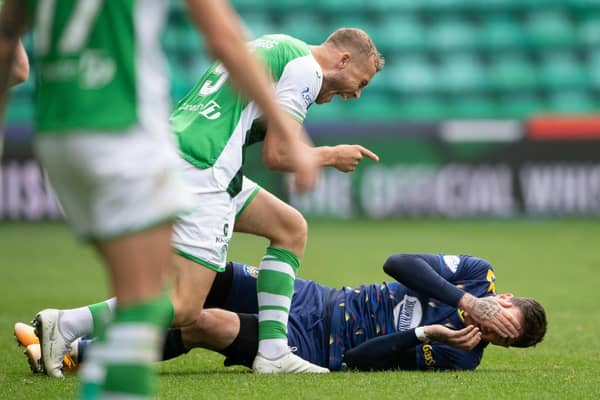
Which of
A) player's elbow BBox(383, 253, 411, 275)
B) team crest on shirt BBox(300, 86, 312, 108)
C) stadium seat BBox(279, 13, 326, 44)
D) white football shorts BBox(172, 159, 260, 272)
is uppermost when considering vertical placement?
stadium seat BBox(279, 13, 326, 44)

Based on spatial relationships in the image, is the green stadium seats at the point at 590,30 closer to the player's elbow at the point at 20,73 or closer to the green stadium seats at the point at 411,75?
the green stadium seats at the point at 411,75

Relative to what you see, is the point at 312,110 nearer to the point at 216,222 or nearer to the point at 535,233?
the point at 535,233

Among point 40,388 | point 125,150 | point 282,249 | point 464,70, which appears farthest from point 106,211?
point 464,70

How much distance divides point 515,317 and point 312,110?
11.8 meters

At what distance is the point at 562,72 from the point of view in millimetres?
17094

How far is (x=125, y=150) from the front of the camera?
8.41 ft

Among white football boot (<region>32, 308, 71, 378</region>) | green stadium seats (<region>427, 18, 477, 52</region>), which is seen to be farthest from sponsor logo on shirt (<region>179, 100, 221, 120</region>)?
green stadium seats (<region>427, 18, 477, 52</region>)

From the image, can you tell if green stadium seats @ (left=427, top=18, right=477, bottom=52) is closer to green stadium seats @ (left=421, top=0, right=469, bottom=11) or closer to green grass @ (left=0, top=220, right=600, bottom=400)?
green stadium seats @ (left=421, top=0, right=469, bottom=11)

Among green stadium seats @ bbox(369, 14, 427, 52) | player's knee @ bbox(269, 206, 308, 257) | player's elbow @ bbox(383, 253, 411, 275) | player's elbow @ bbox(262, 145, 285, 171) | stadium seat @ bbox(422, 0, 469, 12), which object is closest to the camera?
player's elbow @ bbox(262, 145, 285, 171)

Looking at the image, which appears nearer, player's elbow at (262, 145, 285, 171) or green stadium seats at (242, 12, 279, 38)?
player's elbow at (262, 145, 285, 171)

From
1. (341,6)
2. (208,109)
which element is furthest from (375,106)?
(208,109)

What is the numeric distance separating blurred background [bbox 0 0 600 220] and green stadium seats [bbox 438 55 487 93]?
0.9 inches

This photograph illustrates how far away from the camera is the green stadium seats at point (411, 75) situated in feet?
55.1

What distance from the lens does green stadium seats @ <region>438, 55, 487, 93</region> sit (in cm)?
1694
